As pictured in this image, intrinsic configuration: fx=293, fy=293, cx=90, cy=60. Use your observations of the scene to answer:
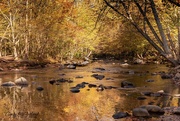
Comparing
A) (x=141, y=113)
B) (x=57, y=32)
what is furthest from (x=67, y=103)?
(x=57, y=32)

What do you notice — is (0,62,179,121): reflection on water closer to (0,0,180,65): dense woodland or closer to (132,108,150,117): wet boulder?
(132,108,150,117): wet boulder

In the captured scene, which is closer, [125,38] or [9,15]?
[9,15]

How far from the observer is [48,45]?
3844 centimetres

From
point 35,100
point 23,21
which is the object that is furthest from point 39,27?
point 35,100

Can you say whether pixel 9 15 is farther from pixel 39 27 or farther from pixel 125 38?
pixel 125 38

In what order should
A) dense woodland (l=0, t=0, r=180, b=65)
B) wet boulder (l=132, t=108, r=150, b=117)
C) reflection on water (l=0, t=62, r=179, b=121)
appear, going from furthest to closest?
dense woodland (l=0, t=0, r=180, b=65) → reflection on water (l=0, t=62, r=179, b=121) → wet boulder (l=132, t=108, r=150, b=117)

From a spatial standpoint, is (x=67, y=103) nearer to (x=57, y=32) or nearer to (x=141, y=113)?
(x=141, y=113)

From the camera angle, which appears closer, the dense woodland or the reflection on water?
the reflection on water

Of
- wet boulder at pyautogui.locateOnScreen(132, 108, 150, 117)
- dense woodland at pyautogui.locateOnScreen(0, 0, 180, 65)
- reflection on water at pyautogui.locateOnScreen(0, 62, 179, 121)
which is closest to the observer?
wet boulder at pyautogui.locateOnScreen(132, 108, 150, 117)

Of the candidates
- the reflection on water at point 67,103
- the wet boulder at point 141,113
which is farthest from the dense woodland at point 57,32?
the wet boulder at point 141,113

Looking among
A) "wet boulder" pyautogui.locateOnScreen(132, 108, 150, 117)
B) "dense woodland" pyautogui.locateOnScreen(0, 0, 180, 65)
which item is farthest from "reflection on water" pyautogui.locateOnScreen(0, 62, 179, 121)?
"dense woodland" pyautogui.locateOnScreen(0, 0, 180, 65)

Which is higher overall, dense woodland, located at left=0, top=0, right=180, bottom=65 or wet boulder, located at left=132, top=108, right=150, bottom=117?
dense woodland, located at left=0, top=0, right=180, bottom=65

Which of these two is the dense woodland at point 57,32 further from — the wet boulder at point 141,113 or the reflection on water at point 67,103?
the wet boulder at point 141,113

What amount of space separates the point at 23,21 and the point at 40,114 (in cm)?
2428
